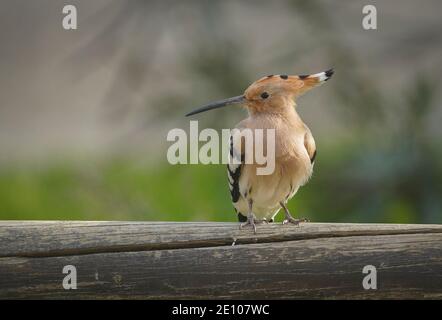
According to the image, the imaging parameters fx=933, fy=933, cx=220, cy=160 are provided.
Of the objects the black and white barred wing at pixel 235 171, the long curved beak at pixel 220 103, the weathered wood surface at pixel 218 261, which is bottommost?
the weathered wood surface at pixel 218 261

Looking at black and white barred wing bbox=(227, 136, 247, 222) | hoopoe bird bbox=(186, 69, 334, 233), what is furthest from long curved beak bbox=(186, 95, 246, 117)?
black and white barred wing bbox=(227, 136, 247, 222)

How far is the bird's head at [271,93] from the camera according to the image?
2748 mm

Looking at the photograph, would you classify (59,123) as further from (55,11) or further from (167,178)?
(167,178)

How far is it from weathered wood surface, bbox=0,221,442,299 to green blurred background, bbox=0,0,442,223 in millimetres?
668

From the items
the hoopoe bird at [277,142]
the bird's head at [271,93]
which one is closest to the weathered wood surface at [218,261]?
the hoopoe bird at [277,142]

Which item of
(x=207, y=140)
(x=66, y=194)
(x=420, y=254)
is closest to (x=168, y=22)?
(x=207, y=140)

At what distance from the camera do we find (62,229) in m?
2.27

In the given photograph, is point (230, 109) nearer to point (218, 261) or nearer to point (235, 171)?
point (235, 171)

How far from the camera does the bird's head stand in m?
2.75

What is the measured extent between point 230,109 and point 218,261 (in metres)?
0.92

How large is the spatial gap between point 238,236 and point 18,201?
1.16m

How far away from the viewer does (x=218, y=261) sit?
2193 millimetres

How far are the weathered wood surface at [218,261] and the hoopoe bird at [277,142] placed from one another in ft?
1.39

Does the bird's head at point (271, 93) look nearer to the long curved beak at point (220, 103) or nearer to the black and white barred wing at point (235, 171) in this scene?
the long curved beak at point (220, 103)
